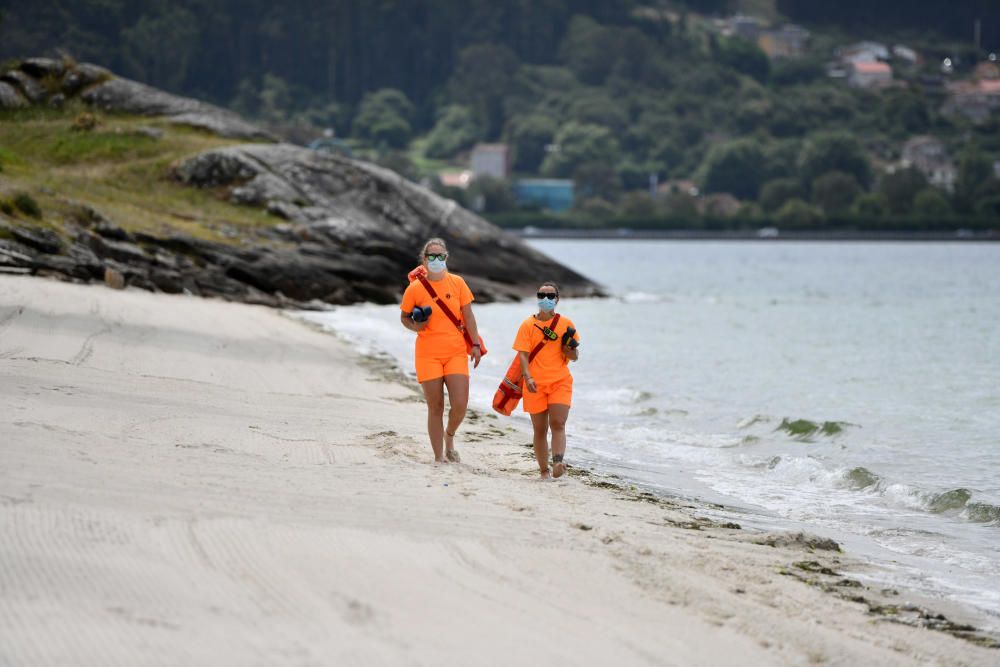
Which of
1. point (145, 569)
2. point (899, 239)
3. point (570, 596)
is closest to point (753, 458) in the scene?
point (570, 596)

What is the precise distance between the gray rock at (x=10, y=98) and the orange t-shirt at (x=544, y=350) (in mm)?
37290

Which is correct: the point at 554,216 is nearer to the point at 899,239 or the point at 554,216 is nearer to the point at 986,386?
the point at 899,239

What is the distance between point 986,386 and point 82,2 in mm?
183603

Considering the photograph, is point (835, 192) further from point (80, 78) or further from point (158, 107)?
point (80, 78)

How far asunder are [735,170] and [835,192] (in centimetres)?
2034

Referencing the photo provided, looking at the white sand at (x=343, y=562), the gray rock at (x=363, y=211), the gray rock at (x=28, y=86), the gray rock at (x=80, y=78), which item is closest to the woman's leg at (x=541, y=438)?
the white sand at (x=343, y=562)

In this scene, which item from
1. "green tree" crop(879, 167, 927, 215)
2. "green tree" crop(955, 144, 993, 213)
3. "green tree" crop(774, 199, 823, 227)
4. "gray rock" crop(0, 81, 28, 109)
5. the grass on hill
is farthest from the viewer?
"green tree" crop(955, 144, 993, 213)

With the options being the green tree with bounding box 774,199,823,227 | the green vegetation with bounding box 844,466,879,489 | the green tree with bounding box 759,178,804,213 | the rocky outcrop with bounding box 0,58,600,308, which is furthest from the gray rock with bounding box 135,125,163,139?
the green tree with bounding box 759,178,804,213

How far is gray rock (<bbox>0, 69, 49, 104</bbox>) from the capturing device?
44125mm

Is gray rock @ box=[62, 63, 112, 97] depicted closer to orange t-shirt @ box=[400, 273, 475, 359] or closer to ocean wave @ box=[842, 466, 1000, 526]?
orange t-shirt @ box=[400, 273, 475, 359]

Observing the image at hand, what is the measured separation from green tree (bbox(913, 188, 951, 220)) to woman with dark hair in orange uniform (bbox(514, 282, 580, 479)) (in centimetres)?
16768

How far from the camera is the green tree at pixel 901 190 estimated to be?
171 metres

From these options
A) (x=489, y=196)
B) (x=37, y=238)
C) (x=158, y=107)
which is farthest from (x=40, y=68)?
(x=489, y=196)

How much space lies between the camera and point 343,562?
6.66 metres
